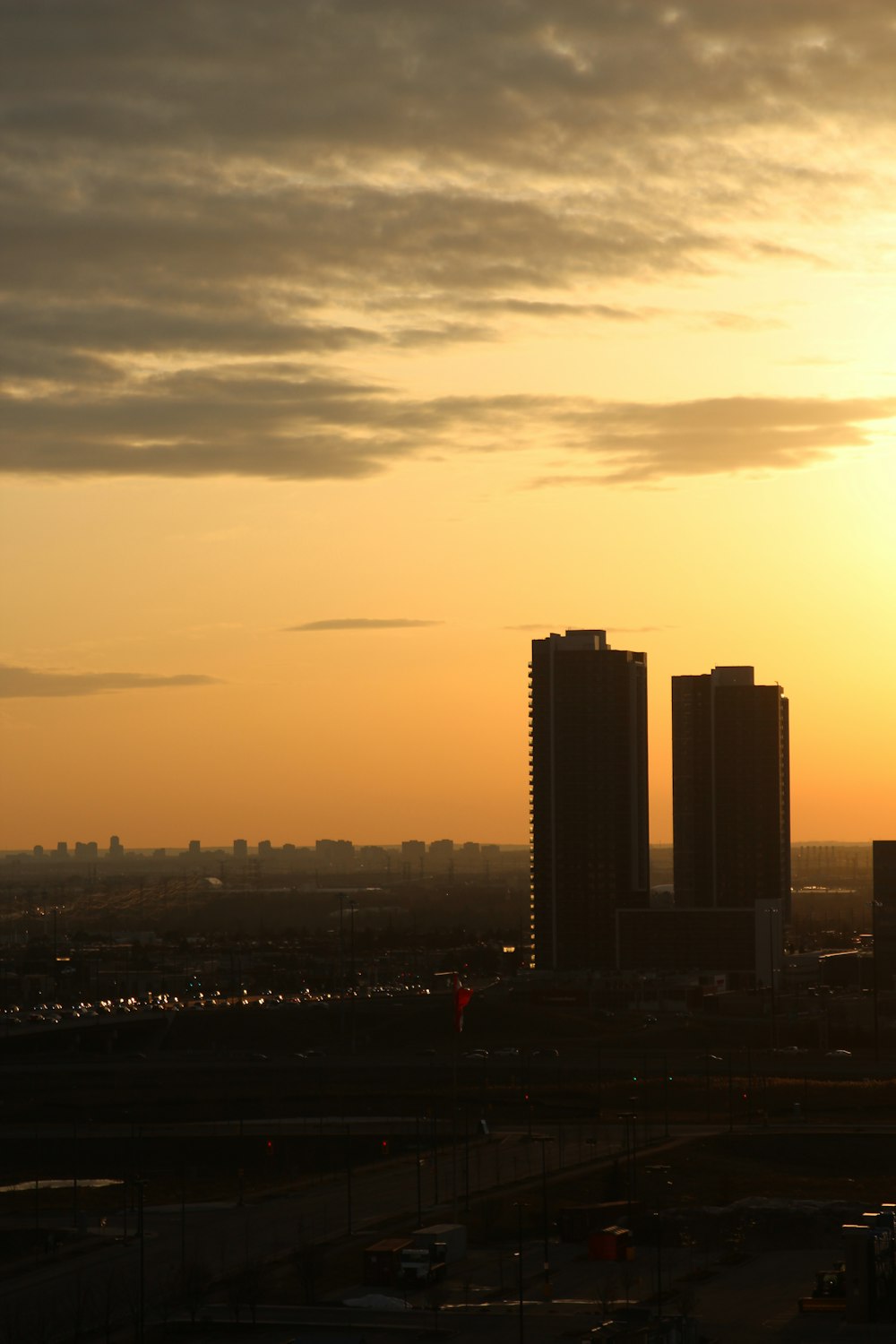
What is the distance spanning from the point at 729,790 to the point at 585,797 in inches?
674

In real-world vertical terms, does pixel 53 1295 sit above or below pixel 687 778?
below

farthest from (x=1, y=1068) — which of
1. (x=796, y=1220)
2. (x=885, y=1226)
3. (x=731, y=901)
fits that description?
(x=731, y=901)

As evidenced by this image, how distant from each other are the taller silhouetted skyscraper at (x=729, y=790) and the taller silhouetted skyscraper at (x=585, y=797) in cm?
931

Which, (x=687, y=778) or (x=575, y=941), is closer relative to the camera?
(x=575, y=941)

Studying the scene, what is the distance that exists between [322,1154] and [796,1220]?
19797mm

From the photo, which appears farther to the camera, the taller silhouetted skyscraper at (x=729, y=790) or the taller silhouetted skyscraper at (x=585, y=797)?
the taller silhouetted skyscraper at (x=729, y=790)

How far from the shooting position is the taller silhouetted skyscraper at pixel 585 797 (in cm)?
16475

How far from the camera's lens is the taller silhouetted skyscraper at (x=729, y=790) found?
17638 cm

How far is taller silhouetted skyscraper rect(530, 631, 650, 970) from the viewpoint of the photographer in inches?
6486

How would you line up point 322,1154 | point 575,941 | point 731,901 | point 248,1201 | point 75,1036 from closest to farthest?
point 248,1201, point 322,1154, point 75,1036, point 575,941, point 731,901

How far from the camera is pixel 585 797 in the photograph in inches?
6644

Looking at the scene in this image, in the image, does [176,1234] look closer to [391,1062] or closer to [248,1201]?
[248,1201]

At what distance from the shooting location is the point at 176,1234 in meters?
47.6

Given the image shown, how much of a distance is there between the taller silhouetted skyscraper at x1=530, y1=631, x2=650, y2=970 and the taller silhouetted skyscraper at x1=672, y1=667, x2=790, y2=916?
9.31 m
